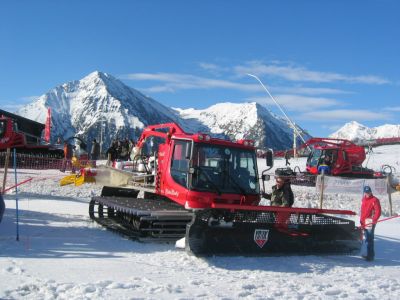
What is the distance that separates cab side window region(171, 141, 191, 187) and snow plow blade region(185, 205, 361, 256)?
5.30ft

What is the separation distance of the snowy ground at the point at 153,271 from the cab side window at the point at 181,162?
4.28 ft

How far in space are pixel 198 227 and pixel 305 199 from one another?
490 inches

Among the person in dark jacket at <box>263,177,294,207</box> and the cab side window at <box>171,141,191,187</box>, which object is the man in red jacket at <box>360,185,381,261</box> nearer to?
the person in dark jacket at <box>263,177,294,207</box>

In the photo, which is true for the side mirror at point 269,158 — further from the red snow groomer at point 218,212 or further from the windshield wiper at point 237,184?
the windshield wiper at point 237,184

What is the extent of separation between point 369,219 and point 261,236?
240 cm

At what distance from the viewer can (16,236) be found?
1003 cm

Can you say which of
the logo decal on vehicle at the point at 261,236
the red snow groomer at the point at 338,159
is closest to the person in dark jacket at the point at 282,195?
the logo decal on vehicle at the point at 261,236

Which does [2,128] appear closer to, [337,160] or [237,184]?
[337,160]

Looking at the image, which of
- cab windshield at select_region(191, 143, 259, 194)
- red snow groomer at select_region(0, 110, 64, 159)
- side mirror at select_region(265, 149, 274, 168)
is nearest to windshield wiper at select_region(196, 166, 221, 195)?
cab windshield at select_region(191, 143, 259, 194)

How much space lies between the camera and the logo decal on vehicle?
9.34 m

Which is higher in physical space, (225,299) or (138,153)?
(138,153)

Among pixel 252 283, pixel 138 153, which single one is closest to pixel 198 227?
pixel 252 283

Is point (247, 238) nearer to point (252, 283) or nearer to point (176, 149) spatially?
point (252, 283)

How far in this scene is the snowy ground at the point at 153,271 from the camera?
6.89 meters
